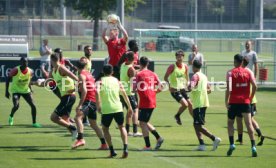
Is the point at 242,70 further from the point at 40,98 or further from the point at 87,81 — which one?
the point at 40,98

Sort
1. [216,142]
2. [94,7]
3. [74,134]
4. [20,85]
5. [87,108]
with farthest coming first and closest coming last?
[94,7] → [20,85] → [74,134] → [87,108] → [216,142]

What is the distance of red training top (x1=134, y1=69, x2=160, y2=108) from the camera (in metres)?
17.6

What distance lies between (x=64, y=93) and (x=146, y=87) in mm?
2378

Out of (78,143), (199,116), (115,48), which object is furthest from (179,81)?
(78,143)

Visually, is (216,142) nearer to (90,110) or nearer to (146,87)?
(146,87)

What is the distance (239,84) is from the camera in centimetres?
1712

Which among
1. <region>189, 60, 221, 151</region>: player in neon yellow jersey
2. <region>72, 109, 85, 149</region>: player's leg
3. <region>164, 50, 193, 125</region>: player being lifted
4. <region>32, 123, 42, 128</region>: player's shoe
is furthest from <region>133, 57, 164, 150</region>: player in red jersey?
<region>32, 123, 42, 128</region>: player's shoe

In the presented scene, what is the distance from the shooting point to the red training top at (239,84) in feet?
56.0

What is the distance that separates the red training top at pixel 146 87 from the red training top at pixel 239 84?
5.26 feet

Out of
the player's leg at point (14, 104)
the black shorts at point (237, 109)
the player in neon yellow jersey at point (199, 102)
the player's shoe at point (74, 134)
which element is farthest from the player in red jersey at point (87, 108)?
the player's leg at point (14, 104)

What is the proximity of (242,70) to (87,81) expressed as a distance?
3268 millimetres

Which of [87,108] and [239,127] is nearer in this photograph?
[87,108]

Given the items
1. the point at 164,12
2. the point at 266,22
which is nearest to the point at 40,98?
the point at 164,12

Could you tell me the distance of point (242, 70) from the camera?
56.2ft
